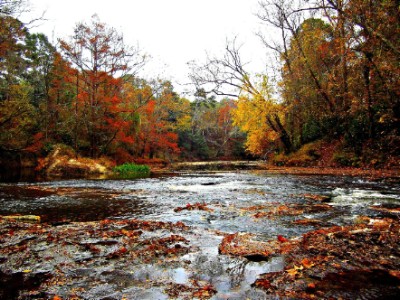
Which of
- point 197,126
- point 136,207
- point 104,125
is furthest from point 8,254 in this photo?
point 197,126

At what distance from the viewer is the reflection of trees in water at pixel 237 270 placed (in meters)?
3.01

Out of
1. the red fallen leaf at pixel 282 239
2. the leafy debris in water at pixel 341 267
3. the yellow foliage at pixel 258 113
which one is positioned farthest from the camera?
the yellow foliage at pixel 258 113

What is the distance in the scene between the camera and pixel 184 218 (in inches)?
241

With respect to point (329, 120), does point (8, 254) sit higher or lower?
lower

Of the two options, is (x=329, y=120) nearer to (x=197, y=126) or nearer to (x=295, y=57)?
(x=295, y=57)

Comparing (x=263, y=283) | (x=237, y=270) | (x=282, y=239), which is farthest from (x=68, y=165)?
(x=263, y=283)

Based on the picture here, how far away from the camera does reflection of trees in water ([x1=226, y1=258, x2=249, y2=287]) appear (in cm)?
301

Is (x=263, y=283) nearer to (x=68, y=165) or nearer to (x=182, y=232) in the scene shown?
(x=182, y=232)

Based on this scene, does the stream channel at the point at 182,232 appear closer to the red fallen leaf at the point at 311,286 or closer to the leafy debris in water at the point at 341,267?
the leafy debris in water at the point at 341,267

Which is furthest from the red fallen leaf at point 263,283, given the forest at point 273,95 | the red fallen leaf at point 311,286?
the forest at point 273,95

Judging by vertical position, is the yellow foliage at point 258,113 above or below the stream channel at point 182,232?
above

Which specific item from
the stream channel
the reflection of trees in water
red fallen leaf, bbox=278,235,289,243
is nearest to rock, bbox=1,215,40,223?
the stream channel

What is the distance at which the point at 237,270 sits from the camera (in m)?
3.28

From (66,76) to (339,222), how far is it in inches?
1009
